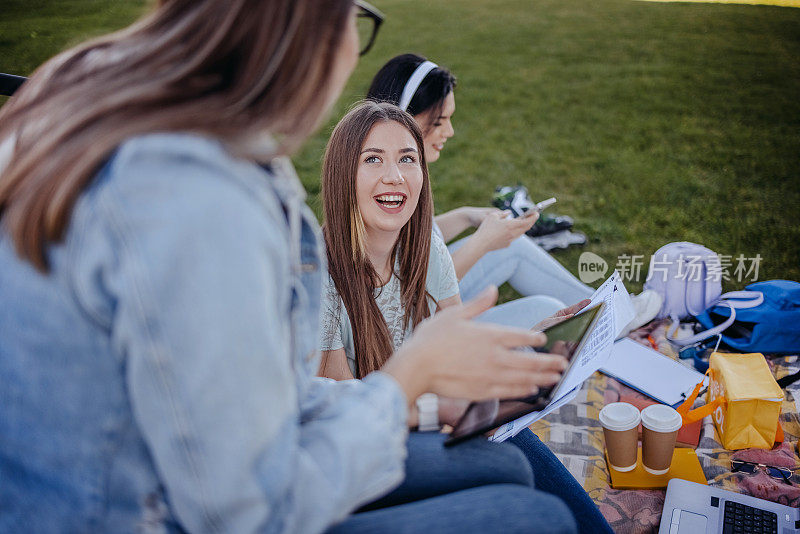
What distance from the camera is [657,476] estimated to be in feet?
5.80

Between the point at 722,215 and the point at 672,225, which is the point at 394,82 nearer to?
the point at 672,225

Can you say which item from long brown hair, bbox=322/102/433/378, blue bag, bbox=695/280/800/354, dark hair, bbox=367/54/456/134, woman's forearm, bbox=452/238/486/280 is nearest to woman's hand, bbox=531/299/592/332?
long brown hair, bbox=322/102/433/378

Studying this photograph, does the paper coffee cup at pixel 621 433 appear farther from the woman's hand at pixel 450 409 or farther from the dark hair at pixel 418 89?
the dark hair at pixel 418 89

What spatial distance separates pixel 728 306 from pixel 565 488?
140cm

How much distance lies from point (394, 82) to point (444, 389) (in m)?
2.03

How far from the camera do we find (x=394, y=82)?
2.72 meters

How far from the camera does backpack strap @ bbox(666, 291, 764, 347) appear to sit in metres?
2.38

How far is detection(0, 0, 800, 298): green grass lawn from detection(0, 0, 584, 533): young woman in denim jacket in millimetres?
2638

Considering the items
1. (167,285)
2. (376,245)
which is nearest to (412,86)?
(376,245)

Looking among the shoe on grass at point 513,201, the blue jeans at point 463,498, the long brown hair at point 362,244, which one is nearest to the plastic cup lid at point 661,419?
the blue jeans at point 463,498

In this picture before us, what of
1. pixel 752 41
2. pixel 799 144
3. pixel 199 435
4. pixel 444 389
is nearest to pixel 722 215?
pixel 799 144

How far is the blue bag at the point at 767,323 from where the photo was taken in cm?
232

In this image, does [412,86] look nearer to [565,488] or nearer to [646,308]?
[646,308]

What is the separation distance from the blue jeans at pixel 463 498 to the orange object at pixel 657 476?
70 cm
